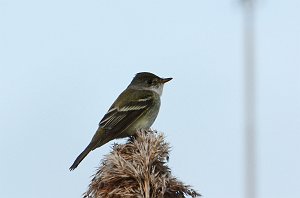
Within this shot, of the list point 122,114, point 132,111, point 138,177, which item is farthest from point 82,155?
point 138,177

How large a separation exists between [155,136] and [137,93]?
665cm

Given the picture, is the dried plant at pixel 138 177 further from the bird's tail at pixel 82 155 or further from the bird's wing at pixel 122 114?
the bird's wing at pixel 122 114

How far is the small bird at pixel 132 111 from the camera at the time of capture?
11750 mm

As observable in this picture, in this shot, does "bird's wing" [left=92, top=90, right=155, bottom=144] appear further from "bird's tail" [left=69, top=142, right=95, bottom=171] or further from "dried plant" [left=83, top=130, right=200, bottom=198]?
"dried plant" [left=83, top=130, right=200, bottom=198]

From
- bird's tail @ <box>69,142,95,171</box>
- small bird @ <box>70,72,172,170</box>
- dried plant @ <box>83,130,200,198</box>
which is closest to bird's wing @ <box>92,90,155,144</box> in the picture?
small bird @ <box>70,72,172,170</box>

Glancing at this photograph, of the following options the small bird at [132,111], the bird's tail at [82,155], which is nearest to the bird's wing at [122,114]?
the small bird at [132,111]

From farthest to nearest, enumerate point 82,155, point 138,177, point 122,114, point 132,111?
point 132,111, point 122,114, point 82,155, point 138,177

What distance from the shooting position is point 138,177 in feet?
18.9

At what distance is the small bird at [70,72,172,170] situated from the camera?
38.5ft

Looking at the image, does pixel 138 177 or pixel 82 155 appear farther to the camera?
pixel 82 155

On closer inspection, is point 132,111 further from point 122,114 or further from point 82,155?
point 82,155

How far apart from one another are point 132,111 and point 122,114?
0.83ft

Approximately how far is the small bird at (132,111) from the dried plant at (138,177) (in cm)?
400

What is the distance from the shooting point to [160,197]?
18.4 ft
